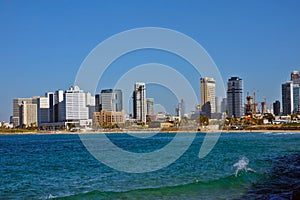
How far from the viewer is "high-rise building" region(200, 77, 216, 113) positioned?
14200 cm

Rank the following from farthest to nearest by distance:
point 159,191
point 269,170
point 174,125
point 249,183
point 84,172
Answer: point 174,125, point 84,172, point 269,170, point 249,183, point 159,191

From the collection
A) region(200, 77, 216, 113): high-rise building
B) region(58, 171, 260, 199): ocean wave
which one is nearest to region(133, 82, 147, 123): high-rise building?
region(200, 77, 216, 113): high-rise building

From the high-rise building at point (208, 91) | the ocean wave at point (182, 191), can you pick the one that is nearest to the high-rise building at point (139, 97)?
the high-rise building at point (208, 91)

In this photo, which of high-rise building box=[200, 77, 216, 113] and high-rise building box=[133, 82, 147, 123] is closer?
high-rise building box=[200, 77, 216, 113]

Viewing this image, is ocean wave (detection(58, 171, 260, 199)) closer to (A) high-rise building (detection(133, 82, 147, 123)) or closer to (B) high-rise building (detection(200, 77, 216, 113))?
(B) high-rise building (detection(200, 77, 216, 113))

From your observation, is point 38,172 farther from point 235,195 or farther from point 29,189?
point 235,195

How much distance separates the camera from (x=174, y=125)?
18838cm

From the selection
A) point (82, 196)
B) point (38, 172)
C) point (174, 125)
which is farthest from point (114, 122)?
point (82, 196)

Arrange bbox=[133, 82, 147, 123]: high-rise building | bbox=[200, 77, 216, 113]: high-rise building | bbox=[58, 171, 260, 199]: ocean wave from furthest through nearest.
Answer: bbox=[133, 82, 147, 123]: high-rise building
bbox=[200, 77, 216, 113]: high-rise building
bbox=[58, 171, 260, 199]: ocean wave

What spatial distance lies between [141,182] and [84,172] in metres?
6.98

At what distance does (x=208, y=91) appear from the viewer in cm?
15212

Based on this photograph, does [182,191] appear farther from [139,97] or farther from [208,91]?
[139,97]

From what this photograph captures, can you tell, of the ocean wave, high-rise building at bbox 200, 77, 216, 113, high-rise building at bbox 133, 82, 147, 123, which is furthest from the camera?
high-rise building at bbox 133, 82, 147, 123

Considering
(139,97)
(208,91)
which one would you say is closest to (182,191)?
(208,91)
